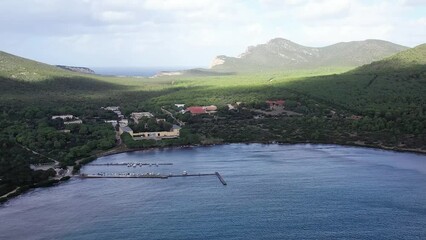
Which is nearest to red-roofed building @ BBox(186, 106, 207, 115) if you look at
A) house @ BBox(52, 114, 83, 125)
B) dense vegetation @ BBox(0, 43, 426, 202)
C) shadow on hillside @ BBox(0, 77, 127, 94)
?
dense vegetation @ BBox(0, 43, 426, 202)

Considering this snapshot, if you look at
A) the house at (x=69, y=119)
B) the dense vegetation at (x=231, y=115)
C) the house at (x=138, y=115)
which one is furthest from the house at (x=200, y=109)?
the house at (x=69, y=119)

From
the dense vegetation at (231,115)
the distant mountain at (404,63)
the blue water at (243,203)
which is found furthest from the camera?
the distant mountain at (404,63)

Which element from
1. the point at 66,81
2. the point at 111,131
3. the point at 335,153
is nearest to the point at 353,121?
the point at 335,153

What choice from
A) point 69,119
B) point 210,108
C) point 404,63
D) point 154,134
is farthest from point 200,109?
point 404,63

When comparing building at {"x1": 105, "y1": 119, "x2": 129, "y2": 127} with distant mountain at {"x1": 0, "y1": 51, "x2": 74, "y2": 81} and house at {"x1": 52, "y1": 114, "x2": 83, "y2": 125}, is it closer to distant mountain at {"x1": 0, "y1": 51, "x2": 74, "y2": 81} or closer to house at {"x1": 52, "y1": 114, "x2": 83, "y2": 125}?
house at {"x1": 52, "y1": 114, "x2": 83, "y2": 125}

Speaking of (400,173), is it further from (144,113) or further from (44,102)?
(44,102)

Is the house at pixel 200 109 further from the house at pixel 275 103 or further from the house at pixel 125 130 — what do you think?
the house at pixel 125 130
